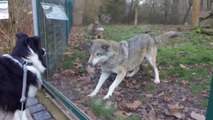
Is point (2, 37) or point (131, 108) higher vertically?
point (2, 37)

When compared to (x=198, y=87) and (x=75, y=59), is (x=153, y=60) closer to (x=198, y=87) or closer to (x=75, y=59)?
(x=75, y=59)

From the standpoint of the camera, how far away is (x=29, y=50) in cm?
309

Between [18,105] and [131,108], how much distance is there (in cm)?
128

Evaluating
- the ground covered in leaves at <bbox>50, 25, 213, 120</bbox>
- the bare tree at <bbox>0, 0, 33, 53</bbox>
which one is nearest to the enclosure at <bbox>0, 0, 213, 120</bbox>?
the ground covered in leaves at <bbox>50, 25, 213, 120</bbox>

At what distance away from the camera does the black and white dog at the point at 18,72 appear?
290cm

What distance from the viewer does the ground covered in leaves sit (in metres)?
2.35

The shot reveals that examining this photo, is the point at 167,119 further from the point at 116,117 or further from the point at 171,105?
the point at 116,117

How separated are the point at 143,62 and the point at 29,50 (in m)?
1.66

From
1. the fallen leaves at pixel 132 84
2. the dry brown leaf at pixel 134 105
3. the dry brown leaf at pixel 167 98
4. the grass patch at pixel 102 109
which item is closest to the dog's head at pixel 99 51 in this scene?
the fallen leaves at pixel 132 84

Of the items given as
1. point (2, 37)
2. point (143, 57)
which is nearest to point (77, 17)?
point (143, 57)

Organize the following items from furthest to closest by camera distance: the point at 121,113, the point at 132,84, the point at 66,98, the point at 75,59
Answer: the point at 75,59
the point at 66,98
the point at 132,84
the point at 121,113

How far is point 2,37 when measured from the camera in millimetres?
6391

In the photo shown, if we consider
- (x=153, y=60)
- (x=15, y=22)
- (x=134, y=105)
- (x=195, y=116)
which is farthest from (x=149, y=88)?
(x=15, y=22)

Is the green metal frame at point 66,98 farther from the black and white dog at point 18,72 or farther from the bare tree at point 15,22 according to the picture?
the bare tree at point 15,22
